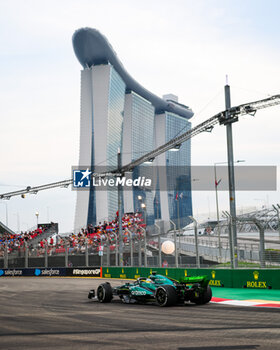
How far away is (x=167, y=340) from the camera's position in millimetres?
8312

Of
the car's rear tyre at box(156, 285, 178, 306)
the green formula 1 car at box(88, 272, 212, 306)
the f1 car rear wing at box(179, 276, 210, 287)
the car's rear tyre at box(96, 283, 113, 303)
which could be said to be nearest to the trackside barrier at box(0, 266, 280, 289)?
the green formula 1 car at box(88, 272, 212, 306)

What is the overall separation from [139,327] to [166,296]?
3.92 m

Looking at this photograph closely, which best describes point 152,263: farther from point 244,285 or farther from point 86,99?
point 86,99

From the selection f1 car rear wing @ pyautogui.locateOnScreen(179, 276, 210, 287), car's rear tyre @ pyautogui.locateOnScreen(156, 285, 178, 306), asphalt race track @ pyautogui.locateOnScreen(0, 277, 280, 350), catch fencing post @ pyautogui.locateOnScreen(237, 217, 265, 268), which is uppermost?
catch fencing post @ pyautogui.locateOnScreen(237, 217, 265, 268)

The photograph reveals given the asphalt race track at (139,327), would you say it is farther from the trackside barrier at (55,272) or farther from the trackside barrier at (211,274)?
the trackside barrier at (55,272)

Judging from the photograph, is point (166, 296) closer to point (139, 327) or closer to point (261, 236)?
point (139, 327)

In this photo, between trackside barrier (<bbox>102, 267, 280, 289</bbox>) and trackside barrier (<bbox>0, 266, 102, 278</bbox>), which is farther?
trackside barrier (<bbox>0, 266, 102, 278</bbox>)

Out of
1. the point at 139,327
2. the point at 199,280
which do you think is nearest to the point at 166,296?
→ the point at 199,280

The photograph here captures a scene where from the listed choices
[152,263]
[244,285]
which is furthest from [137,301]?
[152,263]

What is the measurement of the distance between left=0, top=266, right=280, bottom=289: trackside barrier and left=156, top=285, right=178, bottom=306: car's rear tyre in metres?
5.96

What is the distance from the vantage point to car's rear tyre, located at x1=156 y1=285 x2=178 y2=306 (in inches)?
542

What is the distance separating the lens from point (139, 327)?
9.95 metres

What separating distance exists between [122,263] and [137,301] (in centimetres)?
1662

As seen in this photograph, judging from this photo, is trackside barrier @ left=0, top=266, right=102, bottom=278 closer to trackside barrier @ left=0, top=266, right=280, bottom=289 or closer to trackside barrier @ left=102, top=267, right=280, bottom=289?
trackside barrier @ left=0, top=266, right=280, bottom=289
